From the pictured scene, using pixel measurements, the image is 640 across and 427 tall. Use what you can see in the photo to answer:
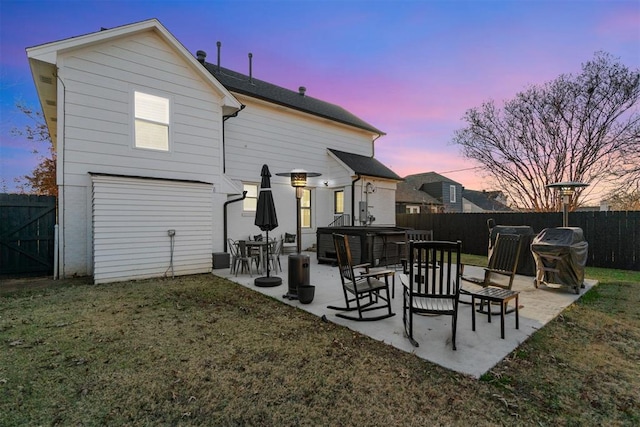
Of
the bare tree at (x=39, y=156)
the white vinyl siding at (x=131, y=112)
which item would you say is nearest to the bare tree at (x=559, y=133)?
the white vinyl siding at (x=131, y=112)

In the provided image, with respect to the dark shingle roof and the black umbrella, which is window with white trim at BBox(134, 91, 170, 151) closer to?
the dark shingle roof

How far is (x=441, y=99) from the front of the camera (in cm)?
1269

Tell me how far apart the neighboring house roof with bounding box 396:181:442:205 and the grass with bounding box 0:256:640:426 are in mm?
19121

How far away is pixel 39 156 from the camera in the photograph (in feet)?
54.5

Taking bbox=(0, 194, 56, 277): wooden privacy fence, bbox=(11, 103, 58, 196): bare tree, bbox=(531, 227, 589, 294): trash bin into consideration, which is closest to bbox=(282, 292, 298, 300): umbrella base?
bbox=(531, 227, 589, 294): trash bin

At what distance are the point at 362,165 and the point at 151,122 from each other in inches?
327

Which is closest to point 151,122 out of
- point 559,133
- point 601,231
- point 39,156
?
point 601,231

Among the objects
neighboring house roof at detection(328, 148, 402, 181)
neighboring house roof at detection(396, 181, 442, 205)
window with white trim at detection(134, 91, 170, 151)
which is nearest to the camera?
window with white trim at detection(134, 91, 170, 151)

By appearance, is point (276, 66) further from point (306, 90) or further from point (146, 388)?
point (146, 388)

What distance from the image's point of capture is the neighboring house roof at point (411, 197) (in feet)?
76.4

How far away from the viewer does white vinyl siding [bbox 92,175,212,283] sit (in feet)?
20.8

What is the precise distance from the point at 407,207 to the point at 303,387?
22493 mm

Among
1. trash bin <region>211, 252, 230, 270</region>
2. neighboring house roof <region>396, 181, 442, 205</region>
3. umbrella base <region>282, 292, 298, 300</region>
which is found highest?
neighboring house roof <region>396, 181, 442, 205</region>

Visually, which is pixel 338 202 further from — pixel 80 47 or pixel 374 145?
pixel 80 47
